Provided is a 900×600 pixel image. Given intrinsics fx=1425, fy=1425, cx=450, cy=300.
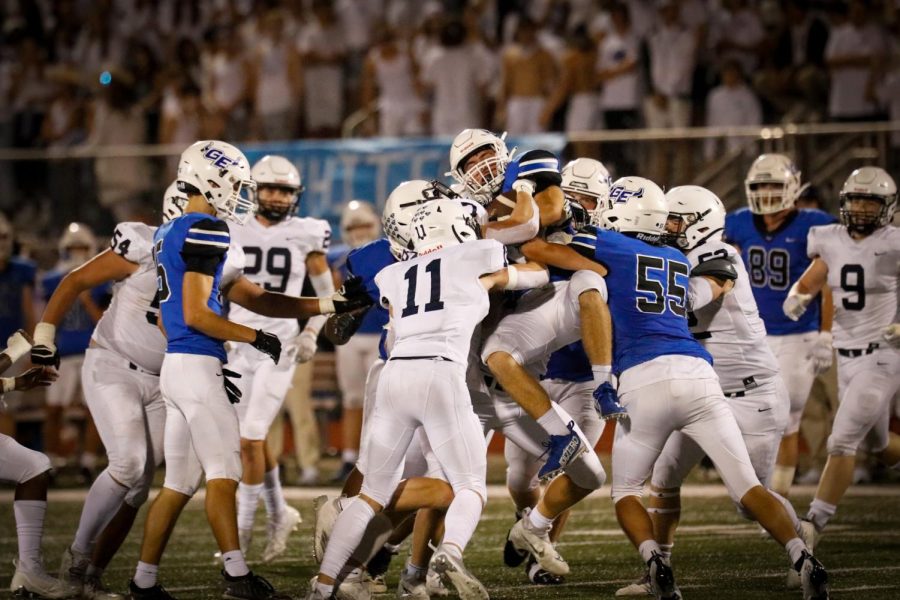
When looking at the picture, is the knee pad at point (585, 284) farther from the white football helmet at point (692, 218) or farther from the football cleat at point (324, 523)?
the football cleat at point (324, 523)

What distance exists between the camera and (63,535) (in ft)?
27.7

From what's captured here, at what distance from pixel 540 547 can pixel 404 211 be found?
1.64 m

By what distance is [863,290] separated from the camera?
791cm

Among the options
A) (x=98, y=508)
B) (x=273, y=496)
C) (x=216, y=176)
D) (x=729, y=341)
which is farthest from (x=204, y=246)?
(x=729, y=341)

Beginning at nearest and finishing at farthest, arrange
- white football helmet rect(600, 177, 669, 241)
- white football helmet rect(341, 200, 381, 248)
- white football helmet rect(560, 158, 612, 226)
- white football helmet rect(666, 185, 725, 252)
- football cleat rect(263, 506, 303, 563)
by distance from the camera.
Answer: white football helmet rect(600, 177, 669, 241)
white football helmet rect(666, 185, 725, 252)
white football helmet rect(560, 158, 612, 226)
football cleat rect(263, 506, 303, 563)
white football helmet rect(341, 200, 381, 248)

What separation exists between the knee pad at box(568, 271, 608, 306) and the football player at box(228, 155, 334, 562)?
2173mm

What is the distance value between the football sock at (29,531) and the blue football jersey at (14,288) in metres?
5.61

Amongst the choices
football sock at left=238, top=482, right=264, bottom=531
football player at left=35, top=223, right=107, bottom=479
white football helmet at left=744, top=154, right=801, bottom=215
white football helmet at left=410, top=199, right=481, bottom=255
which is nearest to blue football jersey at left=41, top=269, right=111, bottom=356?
football player at left=35, top=223, right=107, bottom=479

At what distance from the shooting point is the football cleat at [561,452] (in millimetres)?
6047

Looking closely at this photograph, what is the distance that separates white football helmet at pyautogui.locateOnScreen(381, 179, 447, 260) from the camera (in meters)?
6.34

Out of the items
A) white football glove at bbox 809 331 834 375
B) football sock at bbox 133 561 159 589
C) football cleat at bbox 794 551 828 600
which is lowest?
football sock at bbox 133 561 159 589

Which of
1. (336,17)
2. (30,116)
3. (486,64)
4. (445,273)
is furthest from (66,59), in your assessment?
(445,273)

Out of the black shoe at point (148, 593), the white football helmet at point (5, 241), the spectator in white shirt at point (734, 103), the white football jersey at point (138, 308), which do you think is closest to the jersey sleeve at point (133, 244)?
the white football jersey at point (138, 308)

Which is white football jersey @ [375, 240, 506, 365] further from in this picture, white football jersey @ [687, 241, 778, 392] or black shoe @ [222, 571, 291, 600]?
white football jersey @ [687, 241, 778, 392]
